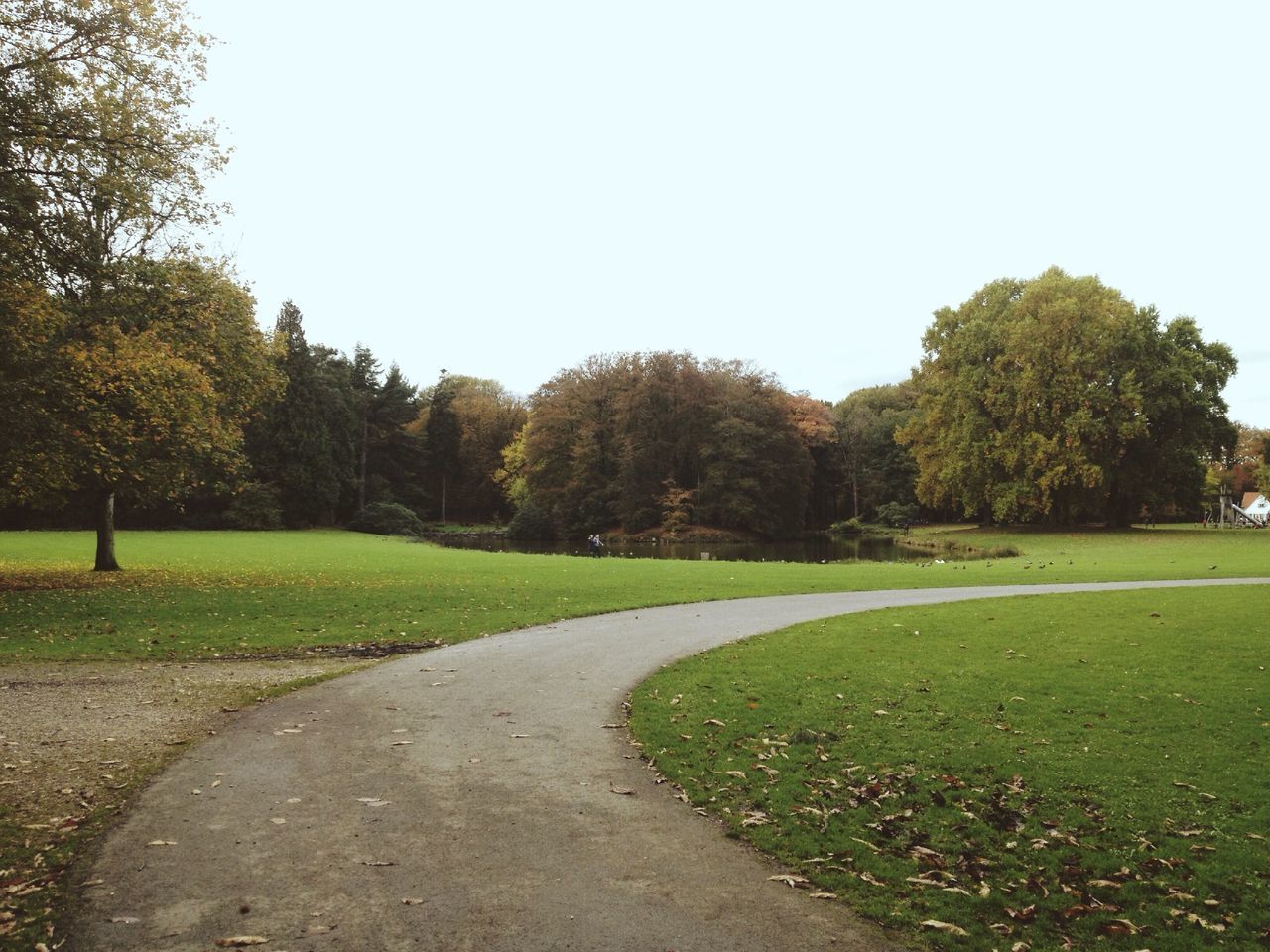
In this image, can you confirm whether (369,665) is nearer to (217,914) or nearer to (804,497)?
(217,914)

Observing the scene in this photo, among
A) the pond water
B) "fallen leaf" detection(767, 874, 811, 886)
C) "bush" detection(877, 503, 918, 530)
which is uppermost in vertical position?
A: "bush" detection(877, 503, 918, 530)

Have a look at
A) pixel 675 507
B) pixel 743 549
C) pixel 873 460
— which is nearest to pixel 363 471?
pixel 675 507

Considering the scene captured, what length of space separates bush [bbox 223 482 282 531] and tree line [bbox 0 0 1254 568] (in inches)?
8.6

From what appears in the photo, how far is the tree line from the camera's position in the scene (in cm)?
1557

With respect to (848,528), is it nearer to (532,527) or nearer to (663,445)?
(663,445)

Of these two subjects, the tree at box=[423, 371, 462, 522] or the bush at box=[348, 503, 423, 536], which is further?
the tree at box=[423, 371, 462, 522]

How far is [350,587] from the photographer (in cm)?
2033

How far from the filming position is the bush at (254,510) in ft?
207

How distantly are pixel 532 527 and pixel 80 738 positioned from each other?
2453 inches

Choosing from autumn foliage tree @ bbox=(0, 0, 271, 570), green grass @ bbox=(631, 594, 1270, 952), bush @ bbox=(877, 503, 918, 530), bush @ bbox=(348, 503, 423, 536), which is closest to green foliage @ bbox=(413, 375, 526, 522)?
bush @ bbox=(348, 503, 423, 536)

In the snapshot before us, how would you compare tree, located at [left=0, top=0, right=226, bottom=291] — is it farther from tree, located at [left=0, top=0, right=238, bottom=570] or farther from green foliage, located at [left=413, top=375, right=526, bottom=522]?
green foliage, located at [left=413, top=375, right=526, bottom=522]

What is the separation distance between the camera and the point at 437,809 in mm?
5738

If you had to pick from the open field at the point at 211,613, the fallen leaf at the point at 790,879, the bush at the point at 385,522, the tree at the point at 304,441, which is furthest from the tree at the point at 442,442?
the fallen leaf at the point at 790,879

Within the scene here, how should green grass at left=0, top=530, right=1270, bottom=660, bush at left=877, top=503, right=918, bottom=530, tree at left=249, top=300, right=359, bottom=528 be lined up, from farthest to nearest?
bush at left=877, top=503, right=918, bottom=530, tree at left=249, top=300, right=359, bottom=528, green grass at left=0, top=530, right=1270, bottom=660
